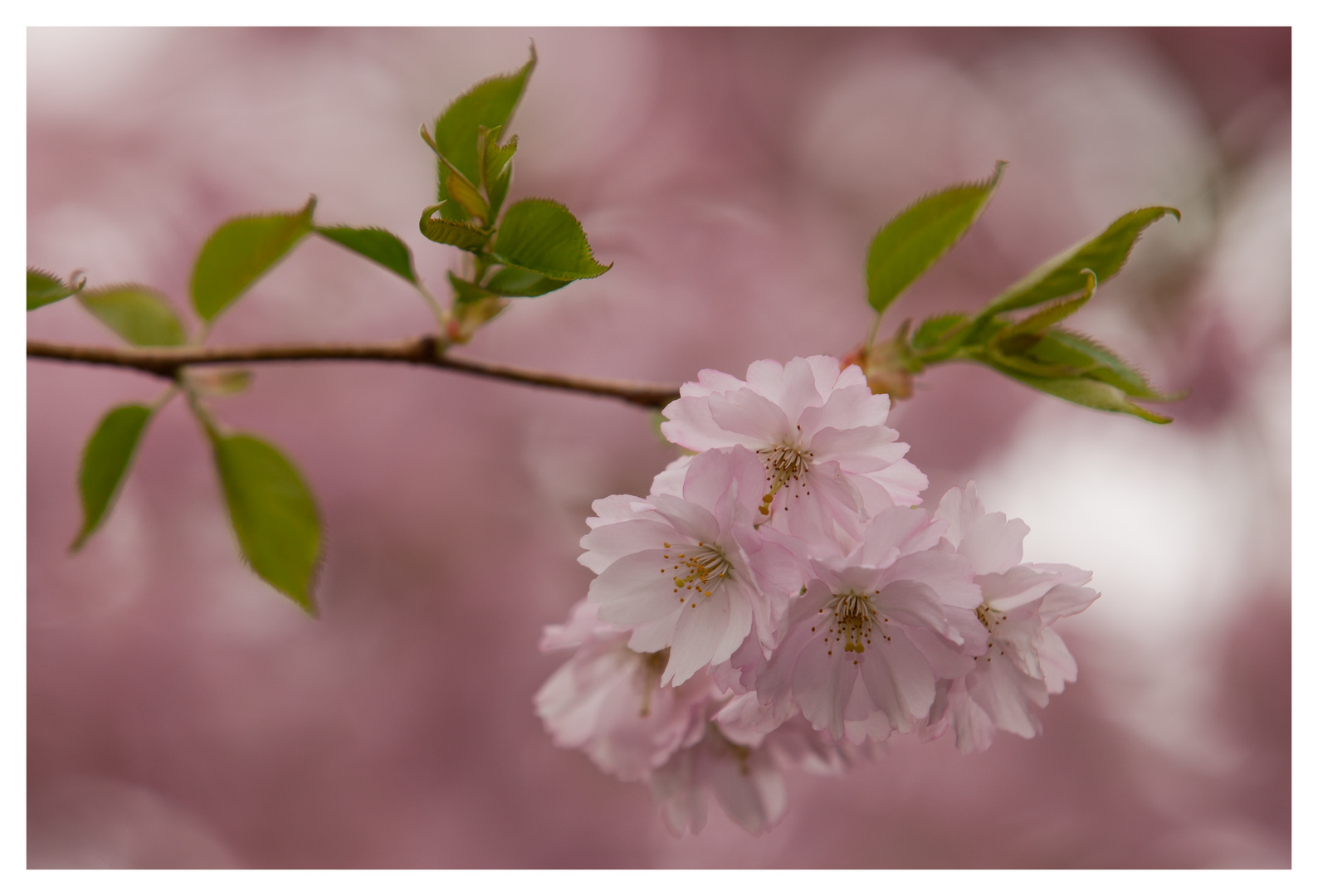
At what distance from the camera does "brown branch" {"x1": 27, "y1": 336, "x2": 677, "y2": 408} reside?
22.2 inches

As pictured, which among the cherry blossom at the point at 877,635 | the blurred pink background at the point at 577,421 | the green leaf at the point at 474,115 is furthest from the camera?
the blurred pink background at the point at 577,421

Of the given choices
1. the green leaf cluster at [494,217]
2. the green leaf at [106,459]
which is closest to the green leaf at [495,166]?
the green leaf cluster at [494,217]

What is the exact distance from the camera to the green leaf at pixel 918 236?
1.81 feet

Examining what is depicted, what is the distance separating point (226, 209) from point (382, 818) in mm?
1828

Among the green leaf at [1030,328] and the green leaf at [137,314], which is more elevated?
the green leaf at [137,314]

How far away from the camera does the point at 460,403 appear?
2.33 meters

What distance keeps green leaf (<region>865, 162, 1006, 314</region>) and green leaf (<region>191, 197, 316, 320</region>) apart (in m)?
0.46

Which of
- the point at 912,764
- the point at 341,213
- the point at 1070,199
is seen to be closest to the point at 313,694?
the point at 341,213

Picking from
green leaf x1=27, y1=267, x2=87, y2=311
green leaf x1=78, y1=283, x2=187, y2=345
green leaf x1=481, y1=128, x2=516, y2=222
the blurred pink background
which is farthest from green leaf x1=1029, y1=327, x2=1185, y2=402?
the blurred pink background

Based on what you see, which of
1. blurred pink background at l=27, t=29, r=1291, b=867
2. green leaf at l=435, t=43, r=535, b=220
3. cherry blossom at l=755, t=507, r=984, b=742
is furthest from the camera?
blurred pink background at l=27, t=29, r=1291, b=867

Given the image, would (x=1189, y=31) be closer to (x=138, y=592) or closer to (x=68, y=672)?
(x=138, y=592)

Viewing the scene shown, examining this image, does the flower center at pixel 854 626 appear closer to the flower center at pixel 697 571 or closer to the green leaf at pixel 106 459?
the flower center at pixel 697 571

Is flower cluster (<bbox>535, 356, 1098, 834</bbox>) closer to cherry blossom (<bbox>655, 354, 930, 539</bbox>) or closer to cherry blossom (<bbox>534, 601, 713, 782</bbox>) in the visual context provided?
cherry blossom (<bbox>655, 354, 930, 539</bbox>)

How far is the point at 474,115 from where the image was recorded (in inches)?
21.1
